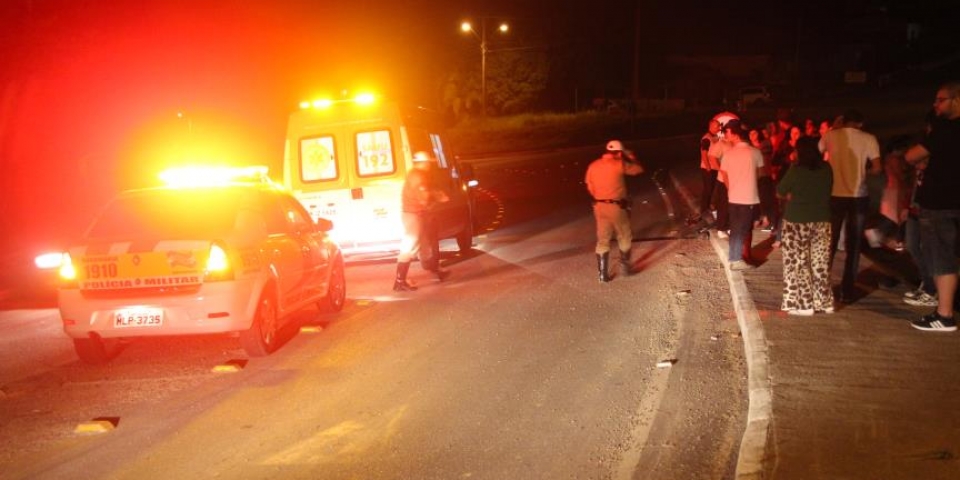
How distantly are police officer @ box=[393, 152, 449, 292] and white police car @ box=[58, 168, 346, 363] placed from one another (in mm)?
2652

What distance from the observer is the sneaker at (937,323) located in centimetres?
709

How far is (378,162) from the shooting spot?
39.8ft

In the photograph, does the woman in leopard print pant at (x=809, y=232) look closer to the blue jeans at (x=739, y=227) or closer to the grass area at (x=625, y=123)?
the blue jeans at (x=739, y=227)

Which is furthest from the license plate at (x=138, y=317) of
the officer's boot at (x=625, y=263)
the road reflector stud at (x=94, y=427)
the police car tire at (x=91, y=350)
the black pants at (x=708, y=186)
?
the black pants at (x=708, y=186)

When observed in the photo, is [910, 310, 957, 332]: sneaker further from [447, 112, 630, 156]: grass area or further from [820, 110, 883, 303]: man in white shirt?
[447, 112, 630, 156]: grass area

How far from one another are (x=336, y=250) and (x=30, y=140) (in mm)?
Answer: 15813

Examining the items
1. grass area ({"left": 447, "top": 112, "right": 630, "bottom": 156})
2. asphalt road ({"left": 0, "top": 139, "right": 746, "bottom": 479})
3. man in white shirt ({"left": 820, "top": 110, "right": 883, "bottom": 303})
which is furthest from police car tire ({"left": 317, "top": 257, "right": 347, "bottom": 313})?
grass area ({"left": 447, "top": 112, "right": 630, "bottom": 156})

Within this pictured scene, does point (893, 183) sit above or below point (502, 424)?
above

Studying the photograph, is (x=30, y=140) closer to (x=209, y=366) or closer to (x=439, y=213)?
(x=439, y=213)

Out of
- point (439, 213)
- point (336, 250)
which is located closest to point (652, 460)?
point (336, 250)

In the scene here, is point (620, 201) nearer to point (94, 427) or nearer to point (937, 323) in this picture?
point (937, 323)

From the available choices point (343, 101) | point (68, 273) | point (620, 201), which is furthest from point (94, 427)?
point (343, 101)

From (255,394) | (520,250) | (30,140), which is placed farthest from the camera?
(30,140)

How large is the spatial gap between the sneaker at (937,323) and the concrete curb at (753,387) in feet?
4.18
